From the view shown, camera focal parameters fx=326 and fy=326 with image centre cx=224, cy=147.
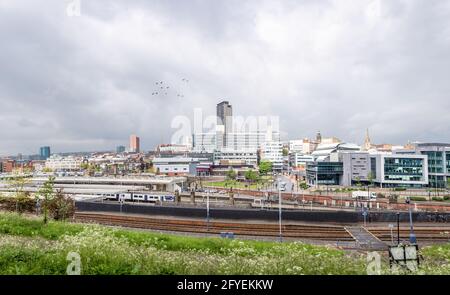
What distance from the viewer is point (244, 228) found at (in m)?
22.1

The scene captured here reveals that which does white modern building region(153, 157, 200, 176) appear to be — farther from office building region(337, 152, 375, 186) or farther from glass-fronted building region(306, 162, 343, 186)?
office building region(337, 152, 375, 186)

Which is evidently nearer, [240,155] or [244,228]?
[244,228]

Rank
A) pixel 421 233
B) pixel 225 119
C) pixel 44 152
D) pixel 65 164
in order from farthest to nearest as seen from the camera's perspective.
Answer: pixel 44 152
pixel 65 164
pixel 225 119
pixel 421 233

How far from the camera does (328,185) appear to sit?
6381 cm

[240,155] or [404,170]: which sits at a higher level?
[240,155]

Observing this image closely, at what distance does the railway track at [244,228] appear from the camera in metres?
20.0

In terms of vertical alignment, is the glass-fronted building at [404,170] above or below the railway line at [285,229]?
above

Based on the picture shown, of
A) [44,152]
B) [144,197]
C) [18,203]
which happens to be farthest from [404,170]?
[44,152]

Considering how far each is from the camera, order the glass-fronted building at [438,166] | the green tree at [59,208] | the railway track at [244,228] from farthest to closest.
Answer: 1. the glass-fronted building at [438,166]
2. the railway track at [244,228]
3. the green tree at [59,208]

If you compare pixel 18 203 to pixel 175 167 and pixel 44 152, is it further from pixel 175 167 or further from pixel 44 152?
pixel 44 152

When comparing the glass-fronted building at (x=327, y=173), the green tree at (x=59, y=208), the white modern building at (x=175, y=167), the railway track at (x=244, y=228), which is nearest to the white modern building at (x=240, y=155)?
the white modern building at (x=175, y=167)

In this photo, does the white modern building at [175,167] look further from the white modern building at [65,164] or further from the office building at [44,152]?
the office building at [44,152]

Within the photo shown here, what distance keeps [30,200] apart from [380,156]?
2157 inches
